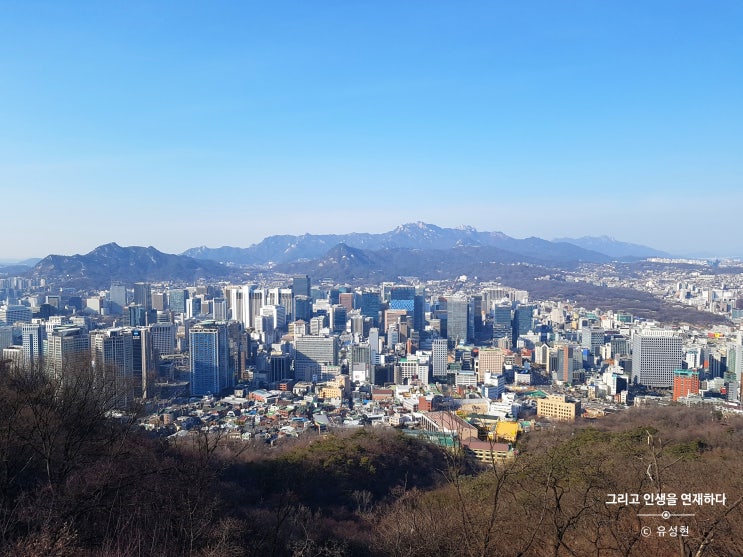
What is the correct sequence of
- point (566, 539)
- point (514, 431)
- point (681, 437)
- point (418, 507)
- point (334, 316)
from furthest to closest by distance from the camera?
point (334, 316) → point (514, 431) → point (681, 437) → point (418, 507) → point (566, 539)

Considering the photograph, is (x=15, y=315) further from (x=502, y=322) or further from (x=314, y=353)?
(x=502, y=322)

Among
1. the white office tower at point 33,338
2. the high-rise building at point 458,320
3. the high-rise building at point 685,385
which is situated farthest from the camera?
the high-rise building at point 458,320

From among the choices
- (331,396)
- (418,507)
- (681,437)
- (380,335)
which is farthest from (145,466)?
(380,335)

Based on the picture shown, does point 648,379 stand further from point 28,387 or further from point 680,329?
point 28,387

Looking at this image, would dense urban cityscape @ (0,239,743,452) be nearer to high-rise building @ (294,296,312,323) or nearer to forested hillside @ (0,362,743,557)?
high-rise building @ (294,296,312,323)

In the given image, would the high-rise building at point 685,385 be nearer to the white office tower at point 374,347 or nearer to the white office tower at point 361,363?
the white office tower at point 361,363

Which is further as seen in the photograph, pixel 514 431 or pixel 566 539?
pixel 514 431

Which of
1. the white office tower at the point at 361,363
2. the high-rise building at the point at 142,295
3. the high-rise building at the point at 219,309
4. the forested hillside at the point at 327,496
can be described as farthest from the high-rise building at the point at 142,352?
the high-rise building at the point at 142,295
